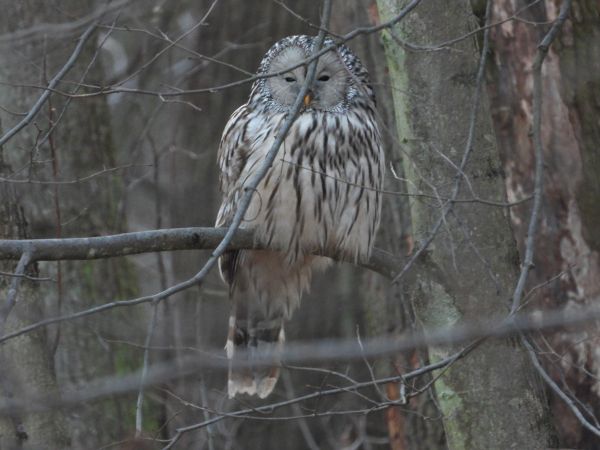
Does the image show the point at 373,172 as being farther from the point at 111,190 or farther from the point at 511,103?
the point at 111,190

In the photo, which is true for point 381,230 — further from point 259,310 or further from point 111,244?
point 111,244

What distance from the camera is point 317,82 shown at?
15.9ft

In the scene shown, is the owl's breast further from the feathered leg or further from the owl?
the feathered leg

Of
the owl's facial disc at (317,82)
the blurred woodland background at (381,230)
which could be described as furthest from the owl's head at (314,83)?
the blurred woodland background at (381,230)

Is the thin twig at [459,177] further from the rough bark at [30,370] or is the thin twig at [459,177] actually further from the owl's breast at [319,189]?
the rough bark at [30,370]

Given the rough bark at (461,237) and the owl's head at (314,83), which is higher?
the owl's head at (314,83)

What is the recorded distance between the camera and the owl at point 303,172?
4551 millimetres

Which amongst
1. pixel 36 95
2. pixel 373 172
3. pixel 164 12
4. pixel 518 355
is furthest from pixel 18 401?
pixel 164 12

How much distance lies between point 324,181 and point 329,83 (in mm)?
531

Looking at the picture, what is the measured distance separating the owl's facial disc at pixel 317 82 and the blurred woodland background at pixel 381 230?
288 mm

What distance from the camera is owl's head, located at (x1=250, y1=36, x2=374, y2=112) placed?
4.80m

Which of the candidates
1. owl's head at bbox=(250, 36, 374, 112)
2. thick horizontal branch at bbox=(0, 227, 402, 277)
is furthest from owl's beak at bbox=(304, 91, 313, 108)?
thick horizontal branch at bbox=(0, 227, 402, 277)

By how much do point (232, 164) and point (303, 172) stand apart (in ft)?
1.10

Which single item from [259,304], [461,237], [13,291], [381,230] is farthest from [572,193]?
[13,291]
